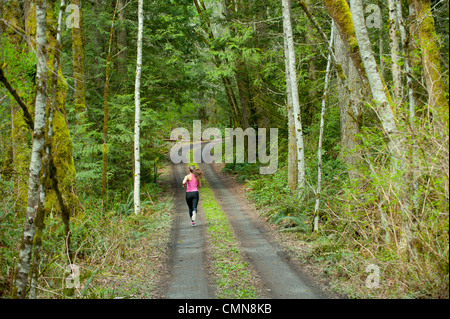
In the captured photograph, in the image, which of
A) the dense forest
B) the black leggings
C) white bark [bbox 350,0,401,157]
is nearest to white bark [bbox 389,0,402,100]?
the dense forest

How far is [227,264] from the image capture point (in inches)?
301

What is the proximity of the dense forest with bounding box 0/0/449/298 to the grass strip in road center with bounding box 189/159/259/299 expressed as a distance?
57.2 inches

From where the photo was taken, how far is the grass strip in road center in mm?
6195

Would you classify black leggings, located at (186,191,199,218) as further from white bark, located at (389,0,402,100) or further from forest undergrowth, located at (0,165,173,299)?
white bark, located at (389,0,402,100)

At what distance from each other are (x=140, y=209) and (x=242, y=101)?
11.7 m

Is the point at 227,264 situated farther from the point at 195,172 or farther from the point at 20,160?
the point at 20,160

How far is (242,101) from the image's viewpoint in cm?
2267

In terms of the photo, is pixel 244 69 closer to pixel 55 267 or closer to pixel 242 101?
pixel 242 101

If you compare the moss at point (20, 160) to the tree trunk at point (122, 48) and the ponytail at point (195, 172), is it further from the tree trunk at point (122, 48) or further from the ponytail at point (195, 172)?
the tree trunk at point (122, 48)

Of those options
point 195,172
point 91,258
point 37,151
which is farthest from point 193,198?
point 37,151

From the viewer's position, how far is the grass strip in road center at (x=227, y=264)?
620cm

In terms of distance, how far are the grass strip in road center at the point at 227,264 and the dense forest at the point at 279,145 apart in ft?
4.76

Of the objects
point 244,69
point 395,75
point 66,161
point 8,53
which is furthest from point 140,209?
point 244,69

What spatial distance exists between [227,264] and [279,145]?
12682mm
